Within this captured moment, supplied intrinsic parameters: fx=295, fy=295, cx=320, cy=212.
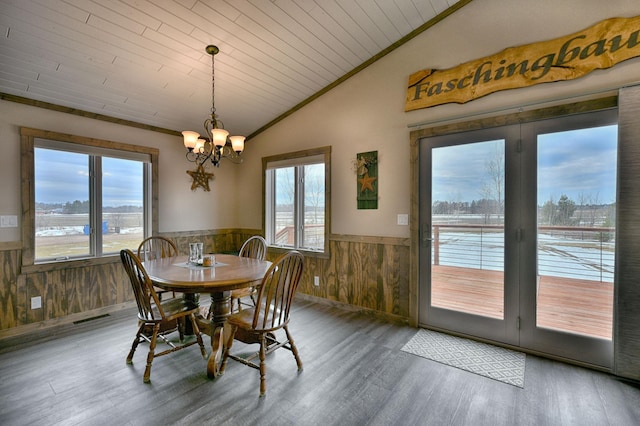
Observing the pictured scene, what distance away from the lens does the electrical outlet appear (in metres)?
3.10

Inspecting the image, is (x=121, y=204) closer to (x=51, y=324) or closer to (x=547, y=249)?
(x=51, y=324)

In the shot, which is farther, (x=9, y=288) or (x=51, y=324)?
(x=51, y=324)

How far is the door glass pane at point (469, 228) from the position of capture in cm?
283

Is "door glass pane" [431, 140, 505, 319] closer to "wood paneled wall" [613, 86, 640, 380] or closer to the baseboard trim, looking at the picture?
"wood paneled wall" [613, 86, 640, 380]

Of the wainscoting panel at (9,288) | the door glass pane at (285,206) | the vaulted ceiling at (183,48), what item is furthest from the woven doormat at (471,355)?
the wainscoting panel at (9,288)

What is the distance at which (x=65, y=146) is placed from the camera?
3307 mm

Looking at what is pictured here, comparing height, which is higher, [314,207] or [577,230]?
[314,207]

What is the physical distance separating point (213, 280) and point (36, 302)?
2.45 meters

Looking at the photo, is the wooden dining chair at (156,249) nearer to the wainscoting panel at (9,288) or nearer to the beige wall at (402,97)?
the wainscoting panel at (9,288)

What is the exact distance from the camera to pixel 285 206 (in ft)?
15.1

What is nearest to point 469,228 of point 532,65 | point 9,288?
point 532,65

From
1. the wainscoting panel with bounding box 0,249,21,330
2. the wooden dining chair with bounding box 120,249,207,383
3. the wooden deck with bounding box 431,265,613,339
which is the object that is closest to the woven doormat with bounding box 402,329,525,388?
the wooden deck with bounding box 431,265,613,339

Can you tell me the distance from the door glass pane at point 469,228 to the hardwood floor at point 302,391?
2.23 ft

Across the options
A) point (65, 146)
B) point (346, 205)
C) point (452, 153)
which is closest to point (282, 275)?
point (346, 205)
